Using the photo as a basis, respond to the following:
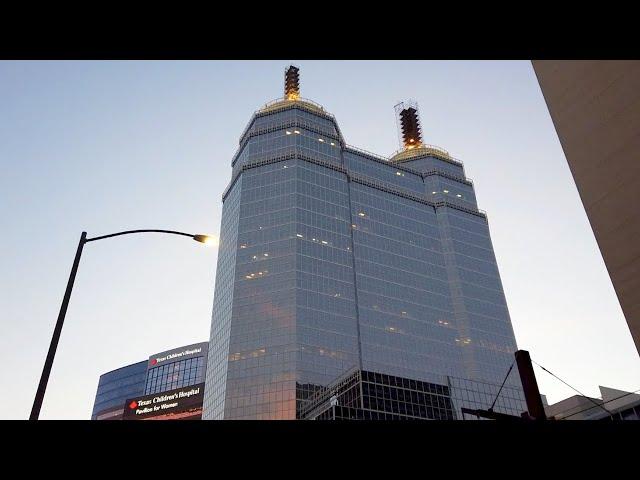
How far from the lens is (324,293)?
497 feet

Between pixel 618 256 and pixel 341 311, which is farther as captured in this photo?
pixel 341 311

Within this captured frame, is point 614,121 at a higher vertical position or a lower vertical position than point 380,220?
lower

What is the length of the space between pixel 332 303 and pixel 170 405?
7393 centimetres

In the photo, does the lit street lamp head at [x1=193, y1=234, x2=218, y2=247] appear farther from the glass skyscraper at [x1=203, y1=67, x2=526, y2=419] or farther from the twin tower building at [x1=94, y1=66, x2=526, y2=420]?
the glass skyscraper at [x1=203, y1=67, x2=526, y2=419]

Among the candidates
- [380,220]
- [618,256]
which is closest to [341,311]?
[380,220]

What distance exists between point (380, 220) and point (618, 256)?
162 metres

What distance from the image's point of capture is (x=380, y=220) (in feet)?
623

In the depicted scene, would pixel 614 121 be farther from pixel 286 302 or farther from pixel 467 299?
pixel 467 299

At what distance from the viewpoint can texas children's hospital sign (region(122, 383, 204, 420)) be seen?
591 feet

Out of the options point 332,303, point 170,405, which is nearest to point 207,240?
point 332,303

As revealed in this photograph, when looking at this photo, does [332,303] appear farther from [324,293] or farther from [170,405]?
[170,405]

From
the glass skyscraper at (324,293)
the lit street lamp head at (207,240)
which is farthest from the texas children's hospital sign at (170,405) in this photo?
the lit street lamp head at (207,240)

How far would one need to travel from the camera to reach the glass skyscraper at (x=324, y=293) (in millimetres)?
138000
